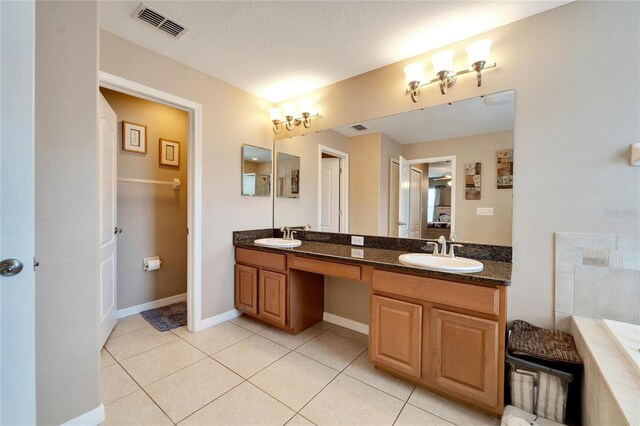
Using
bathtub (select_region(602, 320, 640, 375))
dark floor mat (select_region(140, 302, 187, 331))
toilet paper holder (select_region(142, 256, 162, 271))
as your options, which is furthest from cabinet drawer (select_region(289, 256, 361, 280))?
toilet paper holder (select_region(142, 256, 162, 271))

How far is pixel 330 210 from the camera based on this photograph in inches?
107

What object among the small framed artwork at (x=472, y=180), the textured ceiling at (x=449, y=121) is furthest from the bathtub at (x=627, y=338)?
the textured ceiling at (x=449, y=121)

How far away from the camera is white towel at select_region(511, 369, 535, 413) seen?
1.38m

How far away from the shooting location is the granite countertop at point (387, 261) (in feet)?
4.60

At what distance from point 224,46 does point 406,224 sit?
6.81 ft

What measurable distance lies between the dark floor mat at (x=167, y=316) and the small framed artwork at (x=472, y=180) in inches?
113

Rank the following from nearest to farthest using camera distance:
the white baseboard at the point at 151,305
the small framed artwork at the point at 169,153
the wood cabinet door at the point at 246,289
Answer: the wood cabinet door at the point at 246,289, the white baseboard at the point at 151,305, the small framed artwork at the point at 169,153

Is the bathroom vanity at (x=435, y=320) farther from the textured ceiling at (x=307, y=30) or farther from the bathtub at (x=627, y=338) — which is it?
the textured ceiling at (x=307, y=30)

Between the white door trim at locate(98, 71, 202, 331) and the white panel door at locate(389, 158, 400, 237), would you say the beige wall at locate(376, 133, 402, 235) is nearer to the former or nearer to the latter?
the white panel door at locate(389, 158, 400, 237)

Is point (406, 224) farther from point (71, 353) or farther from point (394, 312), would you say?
point (71, 353)

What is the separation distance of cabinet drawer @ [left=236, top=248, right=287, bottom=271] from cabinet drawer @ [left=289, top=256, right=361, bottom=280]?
0.13 metres

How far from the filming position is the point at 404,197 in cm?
225
